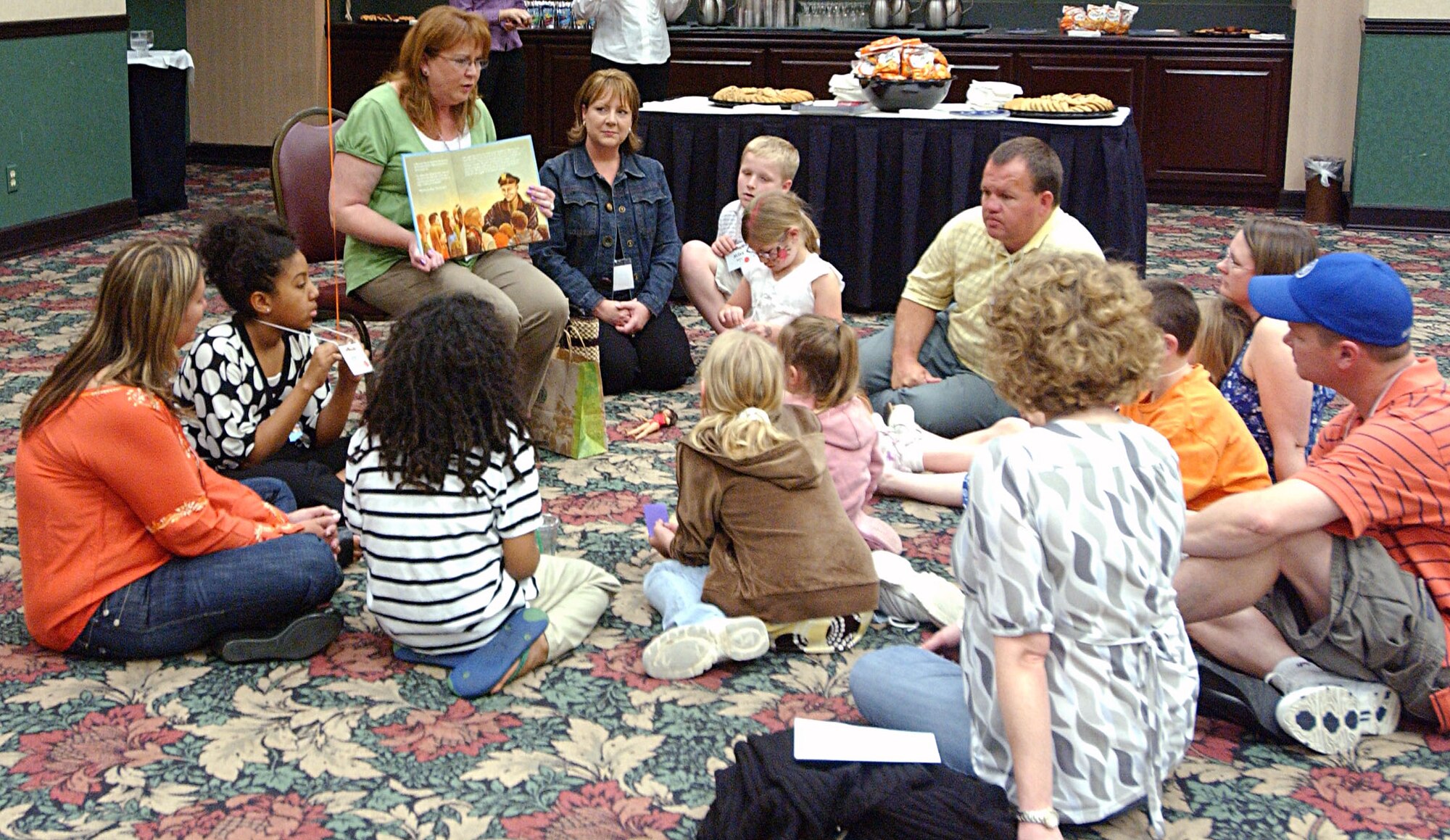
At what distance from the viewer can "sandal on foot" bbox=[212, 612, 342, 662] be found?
9.66ft

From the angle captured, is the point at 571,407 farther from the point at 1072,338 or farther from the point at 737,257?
the point at 1072,338

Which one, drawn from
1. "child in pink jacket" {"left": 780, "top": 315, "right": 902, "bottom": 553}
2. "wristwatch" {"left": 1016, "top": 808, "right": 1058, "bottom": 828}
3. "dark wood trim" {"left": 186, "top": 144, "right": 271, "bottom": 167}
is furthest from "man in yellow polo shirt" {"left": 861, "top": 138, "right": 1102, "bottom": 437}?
"dark wood trim" {"left": 186, "top": 144, "right": 271, "bottom": 167}

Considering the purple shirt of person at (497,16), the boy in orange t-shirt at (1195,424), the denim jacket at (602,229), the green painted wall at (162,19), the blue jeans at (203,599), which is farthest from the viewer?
the green painted wall at (162,19)

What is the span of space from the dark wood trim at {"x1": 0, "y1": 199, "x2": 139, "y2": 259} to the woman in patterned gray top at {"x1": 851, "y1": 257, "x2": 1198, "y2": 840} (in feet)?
20.2

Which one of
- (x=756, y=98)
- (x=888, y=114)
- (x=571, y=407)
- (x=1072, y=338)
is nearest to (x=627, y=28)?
(x=756, y=98)

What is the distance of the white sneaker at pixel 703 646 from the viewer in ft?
9.52

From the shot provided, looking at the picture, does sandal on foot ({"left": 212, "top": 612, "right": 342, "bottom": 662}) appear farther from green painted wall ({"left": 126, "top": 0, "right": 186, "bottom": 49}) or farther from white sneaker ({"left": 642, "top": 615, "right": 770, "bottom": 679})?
green painted wall ({"left": 126, "top": 0, "right": 186, "bottom": 49})

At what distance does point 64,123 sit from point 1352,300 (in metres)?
6.67

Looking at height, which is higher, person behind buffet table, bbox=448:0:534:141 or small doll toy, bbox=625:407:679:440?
person behind buffet table, bbox=448:0:534:141

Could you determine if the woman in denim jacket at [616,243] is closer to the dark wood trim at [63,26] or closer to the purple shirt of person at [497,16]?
the purple shirt of person at [497,16]

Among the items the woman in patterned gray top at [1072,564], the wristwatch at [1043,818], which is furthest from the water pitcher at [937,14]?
the wristwatch at [1043,818]

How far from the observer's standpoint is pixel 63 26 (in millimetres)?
7359

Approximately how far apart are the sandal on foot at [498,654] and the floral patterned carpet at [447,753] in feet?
0.12

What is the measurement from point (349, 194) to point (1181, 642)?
112 inches
